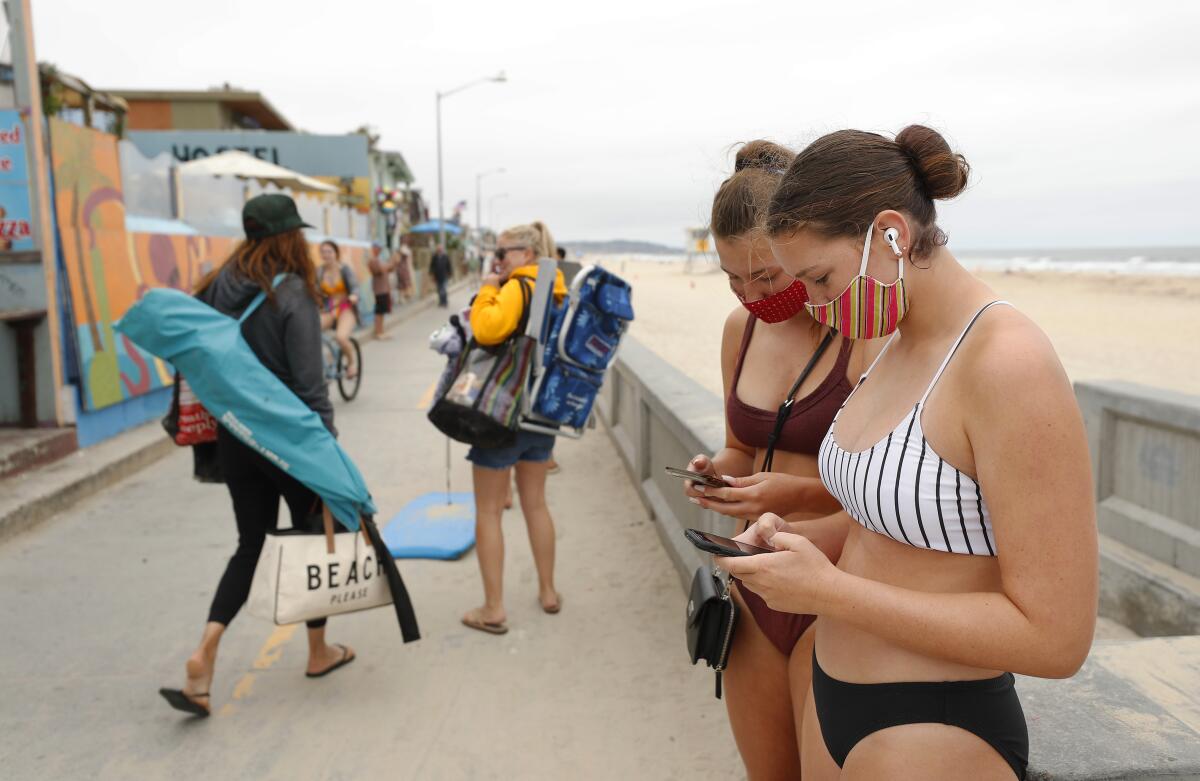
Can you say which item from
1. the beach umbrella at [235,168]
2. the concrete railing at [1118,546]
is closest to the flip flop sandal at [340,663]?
the concrete railing at [1118,546]

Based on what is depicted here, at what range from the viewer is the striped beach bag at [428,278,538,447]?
4.13 meters

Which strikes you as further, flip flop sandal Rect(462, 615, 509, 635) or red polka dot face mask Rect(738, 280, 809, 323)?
flip flop sandal Rect(462, 615, 509, 635)

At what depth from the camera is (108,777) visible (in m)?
3.23

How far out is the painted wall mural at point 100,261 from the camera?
25.8 feet

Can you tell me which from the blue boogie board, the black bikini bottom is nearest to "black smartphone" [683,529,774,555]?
the black bikini bottom

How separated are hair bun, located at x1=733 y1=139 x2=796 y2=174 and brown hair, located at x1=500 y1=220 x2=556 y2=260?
215 cm

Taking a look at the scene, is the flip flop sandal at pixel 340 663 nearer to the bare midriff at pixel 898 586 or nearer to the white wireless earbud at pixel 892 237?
the bare midriff at pixel 898 586

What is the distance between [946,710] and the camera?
56.9 inches

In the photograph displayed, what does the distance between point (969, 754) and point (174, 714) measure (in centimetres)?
332

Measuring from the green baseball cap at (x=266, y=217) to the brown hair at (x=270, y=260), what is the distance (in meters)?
0.03

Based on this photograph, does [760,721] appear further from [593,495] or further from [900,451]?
[593,495]

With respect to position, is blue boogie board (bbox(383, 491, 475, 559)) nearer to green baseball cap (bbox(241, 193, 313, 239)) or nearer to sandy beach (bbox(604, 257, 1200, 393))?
green baseball cap (bbox(241, 193, 313, 239))

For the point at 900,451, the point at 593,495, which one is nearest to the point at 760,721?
the point at 900,451

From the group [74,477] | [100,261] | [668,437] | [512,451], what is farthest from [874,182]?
[100,261]
